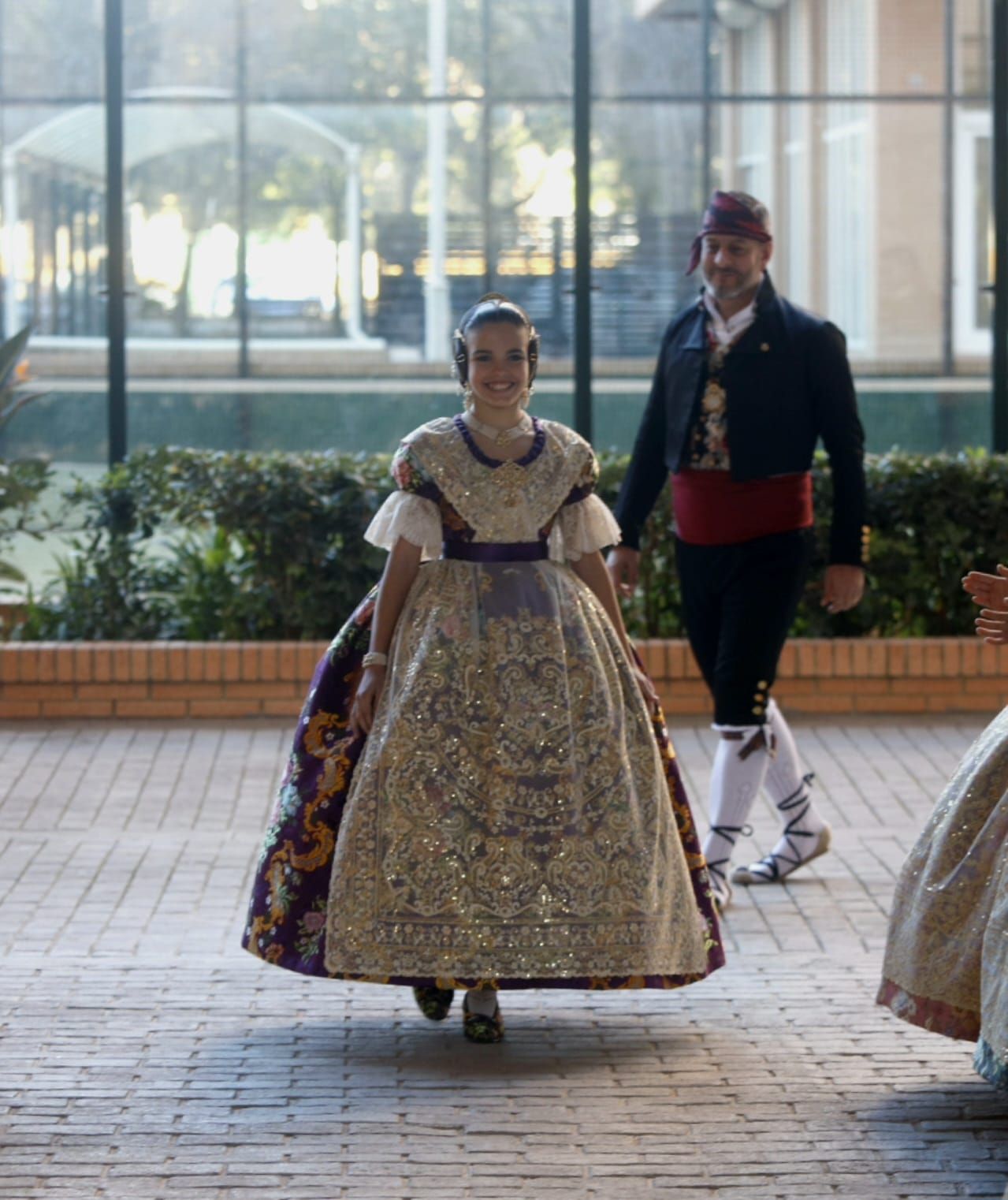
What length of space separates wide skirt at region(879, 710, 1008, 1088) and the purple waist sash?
110 cm

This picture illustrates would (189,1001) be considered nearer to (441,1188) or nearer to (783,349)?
(441,1188)

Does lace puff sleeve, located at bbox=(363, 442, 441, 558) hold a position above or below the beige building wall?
below

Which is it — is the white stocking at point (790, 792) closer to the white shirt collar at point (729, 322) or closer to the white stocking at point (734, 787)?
the white stocking at point (734, 787)

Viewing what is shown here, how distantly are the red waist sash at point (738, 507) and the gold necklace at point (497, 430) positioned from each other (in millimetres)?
1282

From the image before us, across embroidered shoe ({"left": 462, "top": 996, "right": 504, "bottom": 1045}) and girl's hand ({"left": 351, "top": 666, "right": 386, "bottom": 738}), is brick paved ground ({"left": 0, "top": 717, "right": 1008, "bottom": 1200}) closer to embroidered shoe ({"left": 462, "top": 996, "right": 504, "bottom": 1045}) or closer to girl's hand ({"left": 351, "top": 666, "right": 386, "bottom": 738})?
embroidered shoe ({"left": 462, "top": 996, "right": 504, "bottom": 1045})

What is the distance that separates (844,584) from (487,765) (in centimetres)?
189

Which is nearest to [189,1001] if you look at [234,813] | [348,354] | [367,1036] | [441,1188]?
[367,1036]

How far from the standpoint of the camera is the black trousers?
605 centimetres

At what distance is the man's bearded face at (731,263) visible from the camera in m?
5.99

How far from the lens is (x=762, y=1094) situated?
4.43 meters

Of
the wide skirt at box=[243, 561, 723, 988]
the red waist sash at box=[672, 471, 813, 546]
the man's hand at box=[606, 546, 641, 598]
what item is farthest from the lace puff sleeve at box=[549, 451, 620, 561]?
the man's hand at box=[606, 546, 641, 598]

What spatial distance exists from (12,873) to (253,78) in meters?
4.68

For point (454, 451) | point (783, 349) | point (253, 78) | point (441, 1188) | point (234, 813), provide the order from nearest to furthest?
point (441, 1188), point (454, 451), point (783, 349), point (234, 813), point (253, 78)

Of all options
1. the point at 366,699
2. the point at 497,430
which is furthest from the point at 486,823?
the point at 497,430
